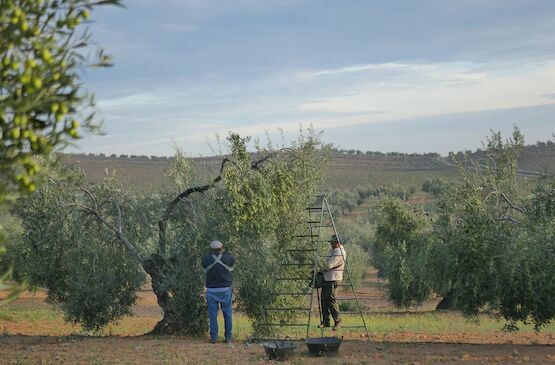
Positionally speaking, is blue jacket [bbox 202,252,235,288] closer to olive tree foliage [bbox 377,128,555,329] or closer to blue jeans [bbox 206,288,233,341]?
blue jeans [bbox 206,288,233,341]

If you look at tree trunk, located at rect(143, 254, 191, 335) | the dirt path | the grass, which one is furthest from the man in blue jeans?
the grass

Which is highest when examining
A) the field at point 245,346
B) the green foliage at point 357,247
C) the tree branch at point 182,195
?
the tree branch at point 182,195

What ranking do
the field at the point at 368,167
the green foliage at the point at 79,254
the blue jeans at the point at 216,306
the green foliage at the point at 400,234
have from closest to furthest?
the blue jeans at the point at 216,306 → the green foliage at the point at 79,254 → the green foliage at the point at 400,234 → the field at the point at 368,167

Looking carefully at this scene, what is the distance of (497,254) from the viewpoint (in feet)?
Answer: 47.6

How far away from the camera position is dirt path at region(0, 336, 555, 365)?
12.6m

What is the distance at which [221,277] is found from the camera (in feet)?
47.7

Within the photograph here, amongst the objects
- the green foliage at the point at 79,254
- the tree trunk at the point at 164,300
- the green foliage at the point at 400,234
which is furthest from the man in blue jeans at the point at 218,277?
the green foliage at the point at 400,234

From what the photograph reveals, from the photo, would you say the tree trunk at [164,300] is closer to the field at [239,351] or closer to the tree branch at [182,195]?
the tree branch at [182,195]

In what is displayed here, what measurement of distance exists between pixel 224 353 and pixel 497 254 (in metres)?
5.61

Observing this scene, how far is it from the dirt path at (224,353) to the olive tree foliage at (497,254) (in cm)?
88

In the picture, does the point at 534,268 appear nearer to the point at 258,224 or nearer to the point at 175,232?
the point at 258,224

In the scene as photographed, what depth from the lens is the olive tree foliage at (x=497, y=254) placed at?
45.3 feet

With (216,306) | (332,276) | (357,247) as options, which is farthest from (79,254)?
(357,247)

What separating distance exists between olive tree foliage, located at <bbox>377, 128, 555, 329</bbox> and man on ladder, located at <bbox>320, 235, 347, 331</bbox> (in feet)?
5.98
